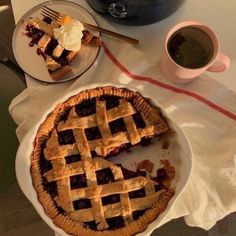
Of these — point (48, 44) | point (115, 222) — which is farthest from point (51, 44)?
point (115, 222)

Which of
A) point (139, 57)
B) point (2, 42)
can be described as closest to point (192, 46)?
point (139, 57)

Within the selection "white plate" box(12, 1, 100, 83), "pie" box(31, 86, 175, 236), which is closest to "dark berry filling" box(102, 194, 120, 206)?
"pie" box(31, 86, 175, 236)

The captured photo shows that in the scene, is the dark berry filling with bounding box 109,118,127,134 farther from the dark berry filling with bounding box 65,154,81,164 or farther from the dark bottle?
the dark bottle

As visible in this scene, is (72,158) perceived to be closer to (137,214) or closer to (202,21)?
(137,214)

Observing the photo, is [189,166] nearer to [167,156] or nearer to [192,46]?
[167,156]

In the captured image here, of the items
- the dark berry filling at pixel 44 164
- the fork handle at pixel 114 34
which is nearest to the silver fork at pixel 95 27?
the fork handle at pixel 114 34
